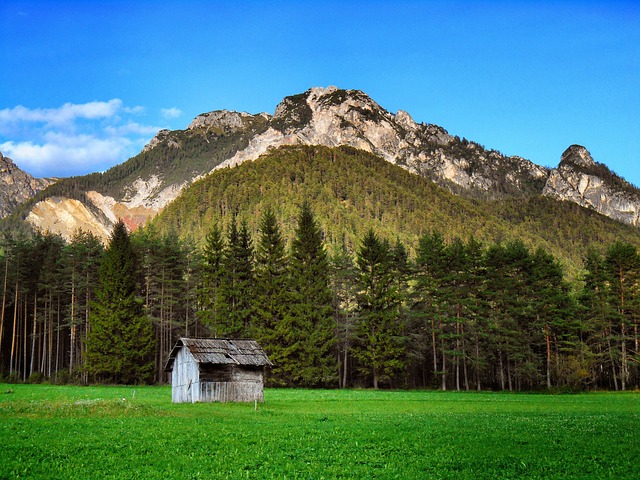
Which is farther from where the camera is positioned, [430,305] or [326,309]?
[430,305]

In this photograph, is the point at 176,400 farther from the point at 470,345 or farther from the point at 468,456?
the point at 470,345

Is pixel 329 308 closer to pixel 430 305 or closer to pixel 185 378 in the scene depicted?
pixel 430 305

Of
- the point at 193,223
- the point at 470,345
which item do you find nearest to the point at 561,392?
the point at 470,345

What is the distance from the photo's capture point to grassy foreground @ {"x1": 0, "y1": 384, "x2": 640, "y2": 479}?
16.0 meters

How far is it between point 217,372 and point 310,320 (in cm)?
2708

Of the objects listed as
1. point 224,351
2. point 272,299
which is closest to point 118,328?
point 272,299

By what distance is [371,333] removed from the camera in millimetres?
70062

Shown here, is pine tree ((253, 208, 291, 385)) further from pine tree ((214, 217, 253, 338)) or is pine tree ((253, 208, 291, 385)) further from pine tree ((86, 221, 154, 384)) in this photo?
pine tree ((86, 221, 154, 384))

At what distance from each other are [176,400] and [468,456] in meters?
30.6

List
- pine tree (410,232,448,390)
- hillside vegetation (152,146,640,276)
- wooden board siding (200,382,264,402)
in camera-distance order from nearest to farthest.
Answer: wooden board siding (200,382,264,402)
pine tree (410,232,448,390)
hillside vegetation (152,146,640,276)

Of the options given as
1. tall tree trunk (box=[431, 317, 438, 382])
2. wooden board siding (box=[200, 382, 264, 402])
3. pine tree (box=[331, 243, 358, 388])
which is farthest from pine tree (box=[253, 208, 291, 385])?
wooden board siding (box=[200, 382, 264, 402])

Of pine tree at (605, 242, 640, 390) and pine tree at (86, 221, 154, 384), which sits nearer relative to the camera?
pine tree at (86, 221, 154, 384)

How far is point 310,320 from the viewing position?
6975cm

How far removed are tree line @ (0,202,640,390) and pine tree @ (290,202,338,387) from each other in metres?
0.18
